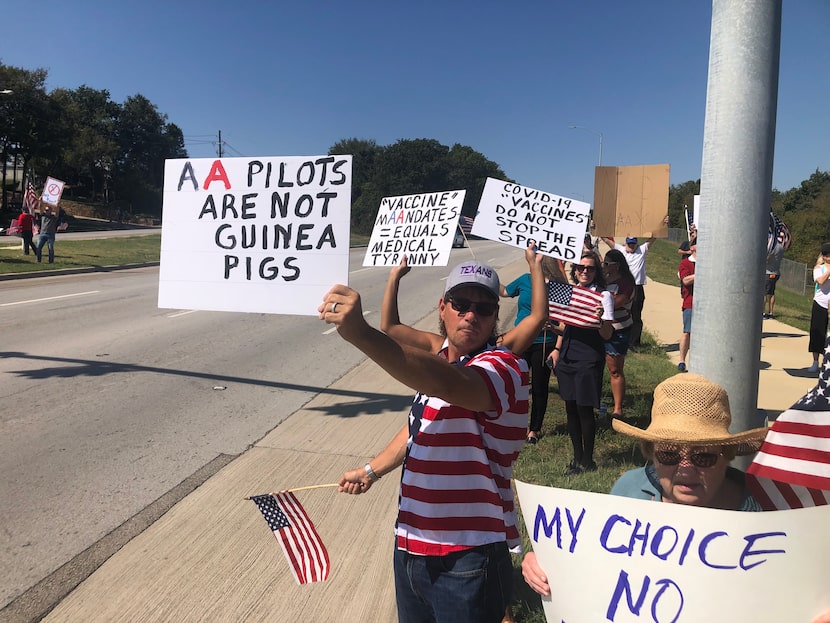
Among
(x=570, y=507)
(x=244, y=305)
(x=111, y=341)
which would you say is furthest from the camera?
(x=111, y=341)

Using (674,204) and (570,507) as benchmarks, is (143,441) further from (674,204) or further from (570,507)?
(674,204)

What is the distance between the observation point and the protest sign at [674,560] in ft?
4.78

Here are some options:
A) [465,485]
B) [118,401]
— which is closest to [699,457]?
[465,485]

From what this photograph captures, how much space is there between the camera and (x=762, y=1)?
2982mm

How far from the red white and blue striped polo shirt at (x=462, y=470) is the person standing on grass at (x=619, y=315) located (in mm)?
4692

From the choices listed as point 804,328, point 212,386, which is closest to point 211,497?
point 212,386

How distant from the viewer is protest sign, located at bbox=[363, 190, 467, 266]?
14.0 ft

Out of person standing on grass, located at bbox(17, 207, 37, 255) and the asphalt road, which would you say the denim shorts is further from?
person standing on grass, located at bbox(17, 207, 37, 255)

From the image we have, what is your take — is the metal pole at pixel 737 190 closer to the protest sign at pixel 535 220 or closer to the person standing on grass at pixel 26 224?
the protest sign at pixel 535 220

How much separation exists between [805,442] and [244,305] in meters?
2.14

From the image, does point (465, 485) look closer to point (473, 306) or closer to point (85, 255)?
point (473, 306)

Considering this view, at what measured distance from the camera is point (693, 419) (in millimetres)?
1850

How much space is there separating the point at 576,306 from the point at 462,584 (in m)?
3.58

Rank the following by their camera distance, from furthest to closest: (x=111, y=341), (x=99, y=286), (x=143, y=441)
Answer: (x=99, y=286)
(x=111, y=341)
(x=143, y=441)
